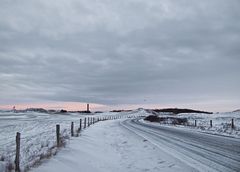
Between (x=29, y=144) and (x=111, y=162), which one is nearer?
(x=111, y=162)

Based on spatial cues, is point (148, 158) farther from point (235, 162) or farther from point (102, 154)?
point (235, 162)

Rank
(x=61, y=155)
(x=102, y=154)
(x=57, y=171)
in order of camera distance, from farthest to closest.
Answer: (x=102, y=154)
(x=61, y=155)
(x=57, y=171)

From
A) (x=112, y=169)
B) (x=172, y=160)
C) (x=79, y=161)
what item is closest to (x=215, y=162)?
(x=172, y=160)

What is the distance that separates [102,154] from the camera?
500 inches

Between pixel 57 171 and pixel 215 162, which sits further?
pixel 215 162

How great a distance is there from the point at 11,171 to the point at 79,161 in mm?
2440

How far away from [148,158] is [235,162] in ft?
10.2

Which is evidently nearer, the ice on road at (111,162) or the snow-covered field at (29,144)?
the ice on road at (111,162)

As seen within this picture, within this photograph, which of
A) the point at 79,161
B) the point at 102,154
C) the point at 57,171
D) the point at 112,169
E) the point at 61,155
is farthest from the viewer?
the point at 102,154

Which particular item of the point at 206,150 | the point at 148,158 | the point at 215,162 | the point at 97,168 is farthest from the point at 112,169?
the point at 206,150

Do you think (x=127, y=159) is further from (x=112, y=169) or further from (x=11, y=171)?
(x=11, y=171)

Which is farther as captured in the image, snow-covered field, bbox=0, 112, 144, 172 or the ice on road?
snow-covered field, bbox=0, 112, 144, 172

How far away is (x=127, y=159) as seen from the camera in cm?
1145

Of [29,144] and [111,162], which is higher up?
[111,162]
